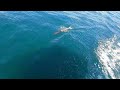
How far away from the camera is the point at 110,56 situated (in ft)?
37.9

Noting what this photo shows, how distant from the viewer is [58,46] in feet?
39.4

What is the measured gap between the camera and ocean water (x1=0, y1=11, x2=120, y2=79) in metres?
9.91

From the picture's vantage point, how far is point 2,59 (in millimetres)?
11469

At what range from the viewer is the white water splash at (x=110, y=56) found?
1029cm

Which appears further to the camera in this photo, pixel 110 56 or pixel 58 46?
pixel 58 46

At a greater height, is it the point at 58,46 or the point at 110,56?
the point at 58,46

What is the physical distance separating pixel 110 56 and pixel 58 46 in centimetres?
380

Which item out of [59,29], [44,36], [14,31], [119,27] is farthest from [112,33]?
[14,31]

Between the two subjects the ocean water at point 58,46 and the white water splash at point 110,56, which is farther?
the white water splash at point 110,56
